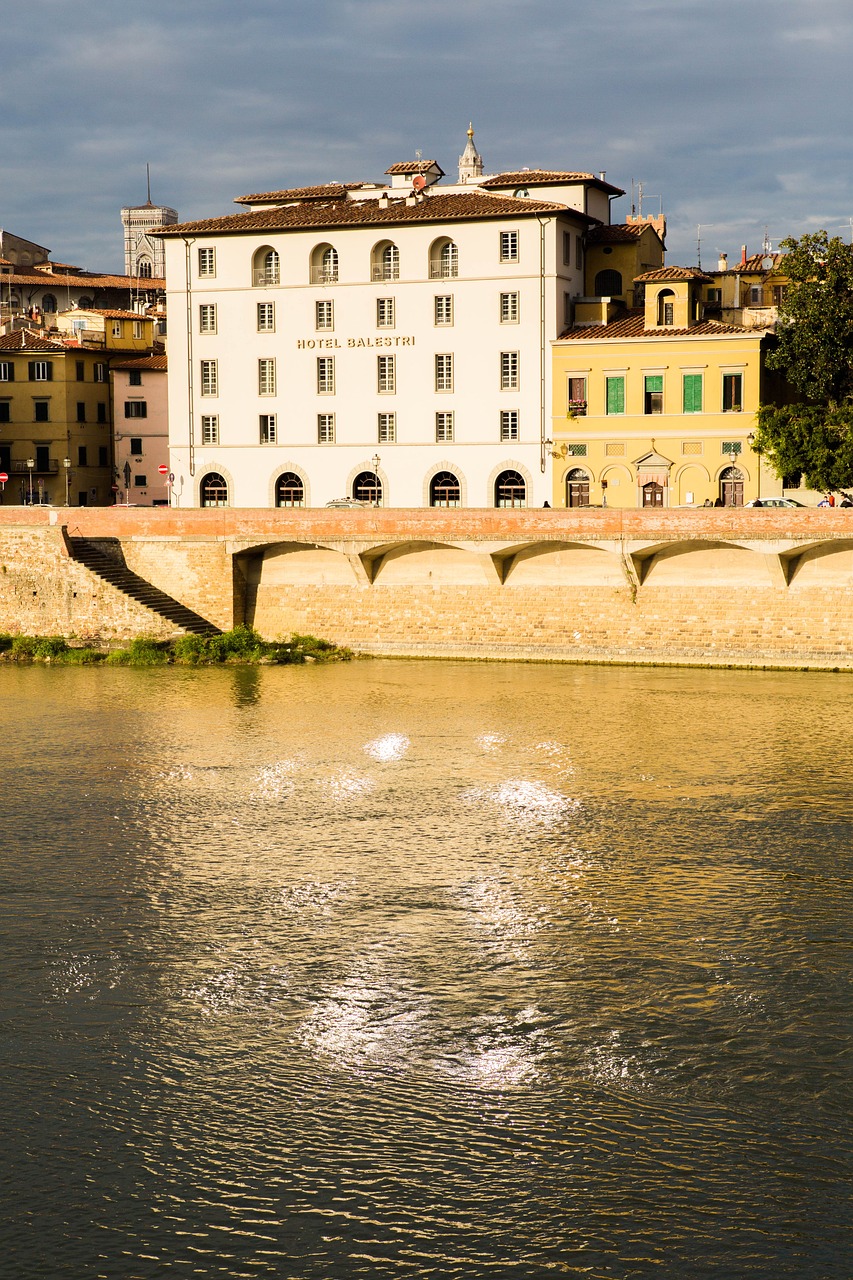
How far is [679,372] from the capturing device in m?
44.6

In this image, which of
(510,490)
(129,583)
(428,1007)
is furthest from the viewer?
(510,490)

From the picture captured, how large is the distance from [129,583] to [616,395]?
51.5 feet

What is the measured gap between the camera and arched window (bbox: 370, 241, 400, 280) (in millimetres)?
47875

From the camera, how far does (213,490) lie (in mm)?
51156

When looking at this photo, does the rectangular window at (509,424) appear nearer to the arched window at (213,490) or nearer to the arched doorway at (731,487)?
the arched doorway at (731,487)

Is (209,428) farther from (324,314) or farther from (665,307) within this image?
(665,307)

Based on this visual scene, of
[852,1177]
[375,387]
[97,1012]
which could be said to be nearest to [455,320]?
[375,387]

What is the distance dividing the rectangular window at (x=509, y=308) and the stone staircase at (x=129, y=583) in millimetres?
13859

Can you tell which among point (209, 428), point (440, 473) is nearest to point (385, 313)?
point (440, 473)

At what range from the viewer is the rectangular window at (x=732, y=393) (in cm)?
4406

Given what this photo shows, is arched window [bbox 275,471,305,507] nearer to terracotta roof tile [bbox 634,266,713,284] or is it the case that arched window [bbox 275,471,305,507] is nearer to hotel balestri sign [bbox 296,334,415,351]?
hotel balestri sign [bbox 296,334,415,351]

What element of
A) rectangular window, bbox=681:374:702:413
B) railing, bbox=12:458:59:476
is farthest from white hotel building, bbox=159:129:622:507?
railing, bbox=12:458:59:476

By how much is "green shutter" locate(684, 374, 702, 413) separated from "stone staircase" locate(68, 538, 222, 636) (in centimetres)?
1548

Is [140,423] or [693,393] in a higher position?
[140,423]
